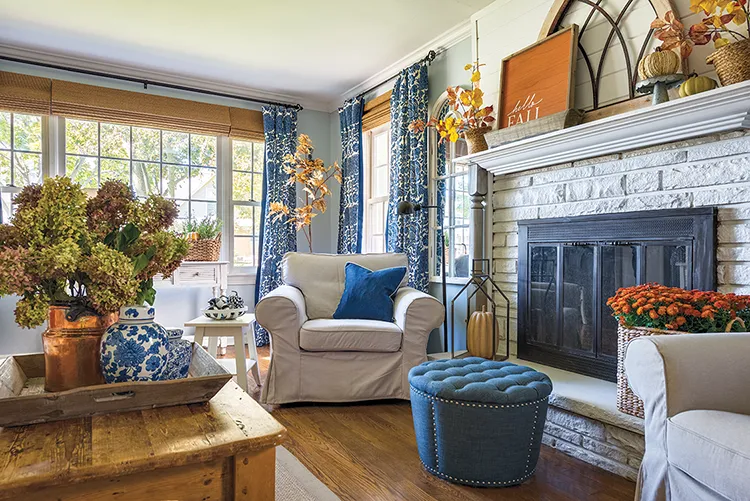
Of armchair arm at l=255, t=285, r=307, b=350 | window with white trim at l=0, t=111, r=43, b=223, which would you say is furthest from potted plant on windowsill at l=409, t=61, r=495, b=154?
window with white trim at l=0, t=111, r=43, b=223

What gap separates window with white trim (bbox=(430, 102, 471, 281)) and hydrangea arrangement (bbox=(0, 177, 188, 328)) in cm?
260

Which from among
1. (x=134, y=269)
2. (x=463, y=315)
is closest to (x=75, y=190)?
(x=134, y=269)

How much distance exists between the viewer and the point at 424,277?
387 cm

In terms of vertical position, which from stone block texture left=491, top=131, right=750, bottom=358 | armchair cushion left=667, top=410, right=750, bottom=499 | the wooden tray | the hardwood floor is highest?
stone block texture left=491, top=131, right=750, bottom=358

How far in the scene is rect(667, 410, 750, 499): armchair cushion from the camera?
1.15 m

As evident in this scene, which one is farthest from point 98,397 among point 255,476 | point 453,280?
point 453,280

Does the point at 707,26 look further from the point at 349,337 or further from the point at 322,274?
the point at 322,274

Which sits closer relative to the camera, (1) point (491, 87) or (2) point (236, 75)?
(1) point (491, 87)

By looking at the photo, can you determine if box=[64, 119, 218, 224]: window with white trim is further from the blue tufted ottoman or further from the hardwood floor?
the blue tufted ottoman

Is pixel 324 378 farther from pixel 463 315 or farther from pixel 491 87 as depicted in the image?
pixel 491 87

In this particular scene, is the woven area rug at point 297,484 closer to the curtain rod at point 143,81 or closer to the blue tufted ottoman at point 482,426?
the blue tufted ottoman at point 482,426

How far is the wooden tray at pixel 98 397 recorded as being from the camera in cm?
101

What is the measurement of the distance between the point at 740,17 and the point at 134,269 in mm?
2219

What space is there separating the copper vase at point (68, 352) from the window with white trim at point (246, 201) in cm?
387
